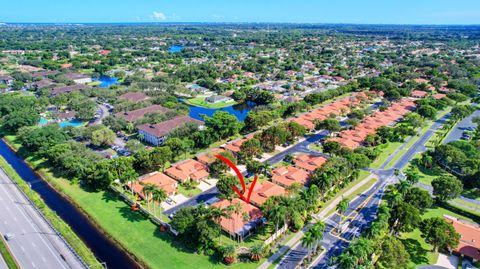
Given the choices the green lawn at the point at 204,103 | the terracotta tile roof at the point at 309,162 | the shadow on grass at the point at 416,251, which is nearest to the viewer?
the shadow on grass at the point at 416,251

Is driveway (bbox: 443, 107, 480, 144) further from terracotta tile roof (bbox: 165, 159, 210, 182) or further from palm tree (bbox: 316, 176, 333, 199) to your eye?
terracotta tile roof (bbox: 165, 159, 210, 182)

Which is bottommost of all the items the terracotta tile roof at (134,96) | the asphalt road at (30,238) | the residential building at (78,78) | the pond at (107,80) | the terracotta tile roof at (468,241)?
the asphalt road at (30,238)

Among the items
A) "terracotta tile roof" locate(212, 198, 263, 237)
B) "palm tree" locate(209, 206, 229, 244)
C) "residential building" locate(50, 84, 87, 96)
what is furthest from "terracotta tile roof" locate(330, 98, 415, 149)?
"residential building" locate(50, 84, 87, 96)

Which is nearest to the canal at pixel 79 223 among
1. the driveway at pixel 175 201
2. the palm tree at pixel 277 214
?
the driveway at pixel 175 201

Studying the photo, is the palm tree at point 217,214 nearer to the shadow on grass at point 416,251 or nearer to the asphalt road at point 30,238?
the asphalt road at point 30,238

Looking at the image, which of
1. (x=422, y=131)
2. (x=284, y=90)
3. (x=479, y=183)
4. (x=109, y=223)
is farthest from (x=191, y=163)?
(x=284, y=90)
